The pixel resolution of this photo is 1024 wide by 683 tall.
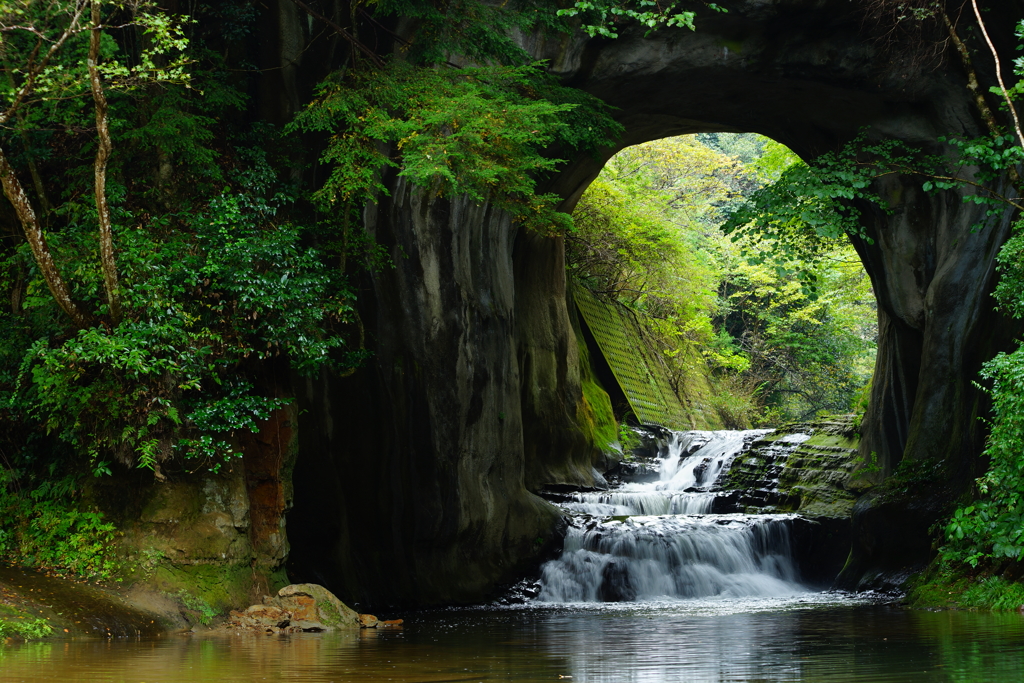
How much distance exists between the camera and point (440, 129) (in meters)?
9.12

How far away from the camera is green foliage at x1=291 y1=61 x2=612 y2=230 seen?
800cm

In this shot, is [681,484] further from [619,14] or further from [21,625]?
[21,625]

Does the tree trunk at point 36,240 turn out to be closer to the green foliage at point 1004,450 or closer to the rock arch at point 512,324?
the rock arch at point 512,324

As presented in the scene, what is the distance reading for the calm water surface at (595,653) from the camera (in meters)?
4.83

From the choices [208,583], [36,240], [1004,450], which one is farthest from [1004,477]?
[36,240]

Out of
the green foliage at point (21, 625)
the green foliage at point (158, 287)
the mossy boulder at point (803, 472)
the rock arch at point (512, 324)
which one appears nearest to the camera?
the green foliage at point (21, 625)

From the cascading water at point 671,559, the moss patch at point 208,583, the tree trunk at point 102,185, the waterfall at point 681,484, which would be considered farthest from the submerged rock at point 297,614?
the waterfall at point 681,484

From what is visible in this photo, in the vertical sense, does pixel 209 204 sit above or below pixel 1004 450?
above

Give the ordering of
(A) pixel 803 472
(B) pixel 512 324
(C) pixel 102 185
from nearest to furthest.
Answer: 1. (C) pixel 102 185
2. (B) pixel 512 324
3. (A) pixel 803 472

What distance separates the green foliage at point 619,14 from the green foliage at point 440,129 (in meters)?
1.30

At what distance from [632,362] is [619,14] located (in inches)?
511

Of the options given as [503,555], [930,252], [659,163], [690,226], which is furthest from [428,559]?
[659,163]

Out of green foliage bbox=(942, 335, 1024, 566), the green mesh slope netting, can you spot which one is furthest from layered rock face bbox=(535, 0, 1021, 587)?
the green mesh slope netting

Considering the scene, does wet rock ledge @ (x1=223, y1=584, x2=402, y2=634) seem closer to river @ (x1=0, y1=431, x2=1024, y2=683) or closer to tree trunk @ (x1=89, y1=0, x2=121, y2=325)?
river @ (x1=0, y1=431, x2=1024, y2=683)
